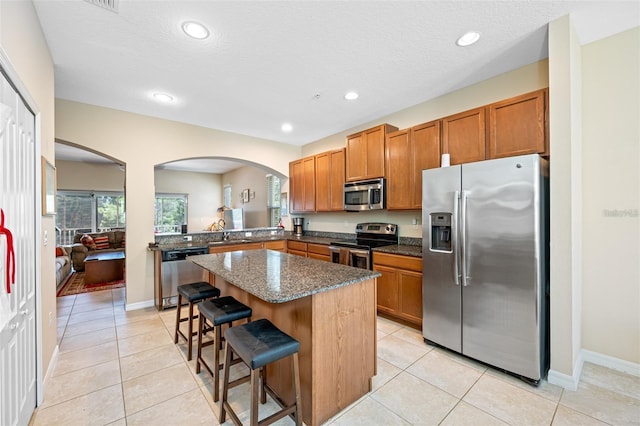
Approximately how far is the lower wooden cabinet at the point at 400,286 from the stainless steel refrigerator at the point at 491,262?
286 mm

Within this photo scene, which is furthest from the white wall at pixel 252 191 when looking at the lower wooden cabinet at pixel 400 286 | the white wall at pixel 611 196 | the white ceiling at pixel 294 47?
the white wall at pixel 611 196

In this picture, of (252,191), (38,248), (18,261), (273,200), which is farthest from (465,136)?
(252,191)

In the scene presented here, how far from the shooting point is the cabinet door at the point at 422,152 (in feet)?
10.5

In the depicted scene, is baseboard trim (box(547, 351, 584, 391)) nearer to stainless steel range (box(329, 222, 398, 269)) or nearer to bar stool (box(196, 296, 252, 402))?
stainless steel range (box(329, 222, 398, 269))

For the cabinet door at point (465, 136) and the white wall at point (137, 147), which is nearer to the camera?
the cabinet door at point (465, 136)

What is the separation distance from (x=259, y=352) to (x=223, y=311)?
712 millimetres

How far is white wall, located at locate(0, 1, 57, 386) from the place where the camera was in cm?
153

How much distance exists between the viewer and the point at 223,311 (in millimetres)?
2080

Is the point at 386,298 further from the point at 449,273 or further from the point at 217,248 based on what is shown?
the point at 217,248

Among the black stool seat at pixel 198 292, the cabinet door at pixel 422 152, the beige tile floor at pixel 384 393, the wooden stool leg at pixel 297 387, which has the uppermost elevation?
the cabinet door at pixel 422 152

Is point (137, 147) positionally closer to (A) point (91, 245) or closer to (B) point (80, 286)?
(B) point (80, 286)

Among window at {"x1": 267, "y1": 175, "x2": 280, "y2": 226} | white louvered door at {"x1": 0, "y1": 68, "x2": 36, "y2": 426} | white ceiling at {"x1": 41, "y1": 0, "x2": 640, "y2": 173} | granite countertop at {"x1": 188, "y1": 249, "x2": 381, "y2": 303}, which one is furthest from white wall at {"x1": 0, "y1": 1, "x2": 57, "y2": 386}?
window at {"x1": 267, "y1": 175, "x2": 280, "y2": 226}

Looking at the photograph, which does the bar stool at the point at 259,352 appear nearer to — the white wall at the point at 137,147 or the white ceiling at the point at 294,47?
the white ceiling at the point at 294,47

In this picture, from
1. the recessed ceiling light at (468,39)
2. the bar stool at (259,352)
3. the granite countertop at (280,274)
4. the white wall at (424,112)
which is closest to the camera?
the bar stool at (259,352)
